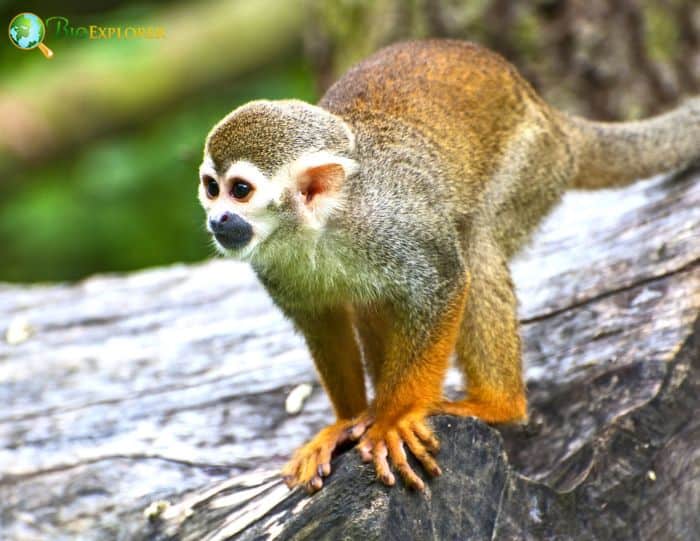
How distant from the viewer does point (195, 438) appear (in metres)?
3.66

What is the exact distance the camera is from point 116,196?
639 cm

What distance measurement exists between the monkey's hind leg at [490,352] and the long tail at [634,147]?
32.9 inches

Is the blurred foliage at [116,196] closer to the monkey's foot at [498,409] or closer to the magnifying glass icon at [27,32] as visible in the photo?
the magnifying glass icon at [27,32]

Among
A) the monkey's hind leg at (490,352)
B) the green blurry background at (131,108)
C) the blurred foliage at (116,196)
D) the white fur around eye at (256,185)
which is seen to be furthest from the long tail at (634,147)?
the blurred foliage at (116,196)

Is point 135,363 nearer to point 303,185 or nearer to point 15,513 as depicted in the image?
point 15,513

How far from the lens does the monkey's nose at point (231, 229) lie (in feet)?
9.63

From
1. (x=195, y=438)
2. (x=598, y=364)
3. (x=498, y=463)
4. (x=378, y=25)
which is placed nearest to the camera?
(x=498, y=463)

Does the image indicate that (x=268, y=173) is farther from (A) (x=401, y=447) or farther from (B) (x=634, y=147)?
(B) (x=634, y=147)

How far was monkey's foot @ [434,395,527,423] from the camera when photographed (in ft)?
10.6

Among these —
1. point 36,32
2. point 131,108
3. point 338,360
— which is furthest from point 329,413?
point 131,108

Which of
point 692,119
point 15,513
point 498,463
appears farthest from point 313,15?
point 498,463

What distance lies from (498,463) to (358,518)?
0.43 meters

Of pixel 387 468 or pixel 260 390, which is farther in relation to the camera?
pixel 260 390

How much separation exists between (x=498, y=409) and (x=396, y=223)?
26.6 inches
